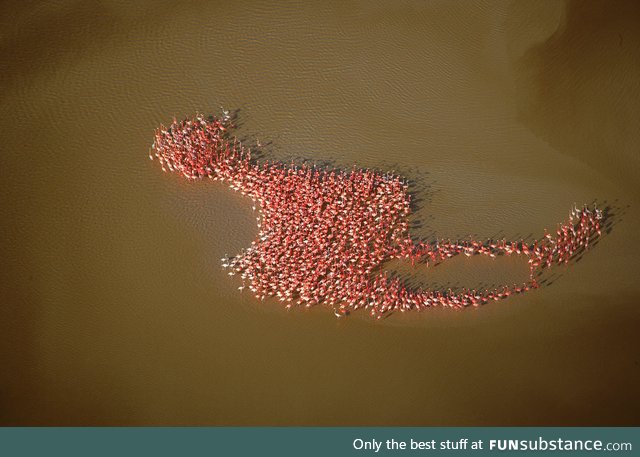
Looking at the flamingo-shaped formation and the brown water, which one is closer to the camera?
the brown water

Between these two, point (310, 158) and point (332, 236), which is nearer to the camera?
point (332, 236)

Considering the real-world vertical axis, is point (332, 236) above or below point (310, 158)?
below

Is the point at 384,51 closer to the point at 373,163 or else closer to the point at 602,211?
the point at 373,163

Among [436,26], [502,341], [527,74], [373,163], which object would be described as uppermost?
[436,26]

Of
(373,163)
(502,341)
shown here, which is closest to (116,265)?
(373,163)

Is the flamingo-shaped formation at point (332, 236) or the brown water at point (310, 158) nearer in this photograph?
the brown water at point (310, 158)
